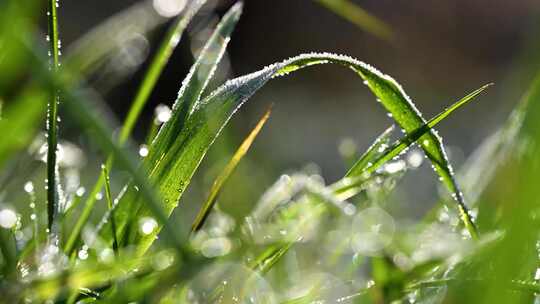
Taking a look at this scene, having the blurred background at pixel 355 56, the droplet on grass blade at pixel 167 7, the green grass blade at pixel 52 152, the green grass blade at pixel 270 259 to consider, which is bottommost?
the green grass blade at pixel 270 259

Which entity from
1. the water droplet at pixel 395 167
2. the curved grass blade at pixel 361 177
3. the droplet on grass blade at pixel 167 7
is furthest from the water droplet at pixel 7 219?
the droplet on grass blade at pixel 167 7

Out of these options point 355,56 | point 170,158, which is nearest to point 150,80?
point 170,158

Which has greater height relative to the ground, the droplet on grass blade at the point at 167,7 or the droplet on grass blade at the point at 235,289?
the droplet on grass blade at the point at 167,7

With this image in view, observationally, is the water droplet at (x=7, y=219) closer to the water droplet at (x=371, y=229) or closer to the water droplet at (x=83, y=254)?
the water droplet at (x=83, y=254)

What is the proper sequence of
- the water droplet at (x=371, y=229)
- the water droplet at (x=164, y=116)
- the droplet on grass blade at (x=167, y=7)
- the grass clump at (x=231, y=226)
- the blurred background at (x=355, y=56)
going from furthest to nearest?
the blurred background at (x=355, y=56) → the droplet on grass blade at (x=167, y=7) → the water droplet at (x=164, y=116) → the water droplet at (x=371, y=229) → the grass clump at (x=231, y=226)

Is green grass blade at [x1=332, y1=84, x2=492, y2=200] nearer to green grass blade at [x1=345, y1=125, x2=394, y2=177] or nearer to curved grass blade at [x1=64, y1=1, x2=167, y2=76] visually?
green grass blade at [x1=345, y1=125, x2=394, y2=177]

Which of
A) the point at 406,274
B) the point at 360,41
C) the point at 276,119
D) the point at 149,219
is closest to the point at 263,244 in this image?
Result: the point at 406,274

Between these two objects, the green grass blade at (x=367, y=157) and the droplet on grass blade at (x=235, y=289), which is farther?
the green grass blade at (x=367, y=157)

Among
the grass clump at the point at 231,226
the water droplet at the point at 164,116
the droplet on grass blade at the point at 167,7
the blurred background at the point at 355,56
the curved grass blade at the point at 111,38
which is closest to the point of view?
the grass clump at the point at 231,226

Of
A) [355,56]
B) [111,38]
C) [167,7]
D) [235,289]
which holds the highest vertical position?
[355,56]

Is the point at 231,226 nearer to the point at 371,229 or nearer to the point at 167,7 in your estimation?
the point at 371,229
